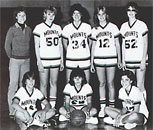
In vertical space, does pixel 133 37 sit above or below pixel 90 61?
above

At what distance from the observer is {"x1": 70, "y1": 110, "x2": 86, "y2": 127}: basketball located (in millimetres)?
2670

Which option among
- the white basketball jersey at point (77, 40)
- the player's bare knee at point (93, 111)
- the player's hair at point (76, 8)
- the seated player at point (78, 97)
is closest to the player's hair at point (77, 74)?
Answer: the seated player at point (78, 97)

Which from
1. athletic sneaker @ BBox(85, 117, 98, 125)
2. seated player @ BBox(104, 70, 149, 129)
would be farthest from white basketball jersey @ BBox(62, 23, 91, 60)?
athletic sneaker @ BBox(85, 117, 98, 125)

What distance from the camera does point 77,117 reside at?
2668 millimetres

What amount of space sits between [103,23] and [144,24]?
12.2 inches

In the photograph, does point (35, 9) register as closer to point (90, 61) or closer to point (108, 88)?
point (90, 61)

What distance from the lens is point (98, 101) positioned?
115 inches

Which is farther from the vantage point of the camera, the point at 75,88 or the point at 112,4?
the point at 112,4

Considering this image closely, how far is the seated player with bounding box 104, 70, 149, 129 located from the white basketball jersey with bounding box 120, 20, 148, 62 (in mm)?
179

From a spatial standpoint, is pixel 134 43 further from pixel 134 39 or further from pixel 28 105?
pixel 28 105

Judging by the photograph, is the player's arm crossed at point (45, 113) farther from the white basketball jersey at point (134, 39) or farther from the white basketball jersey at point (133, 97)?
the white basketball jersey at point (134, 39)

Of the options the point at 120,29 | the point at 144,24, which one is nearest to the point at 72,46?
the point at 120,29

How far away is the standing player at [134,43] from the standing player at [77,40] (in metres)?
0.28

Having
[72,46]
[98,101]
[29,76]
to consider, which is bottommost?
[98,101]
